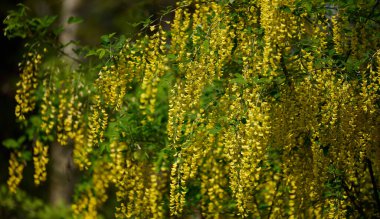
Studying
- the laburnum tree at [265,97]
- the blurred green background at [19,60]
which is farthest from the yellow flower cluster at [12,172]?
the laburnum tree at [265,97]

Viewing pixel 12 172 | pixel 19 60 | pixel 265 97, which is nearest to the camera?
pixel 265 97

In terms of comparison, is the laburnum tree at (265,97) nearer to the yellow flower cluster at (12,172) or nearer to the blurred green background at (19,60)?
the yellow flower cluster at (12,172)

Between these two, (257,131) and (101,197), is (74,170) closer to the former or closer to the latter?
(101,197)

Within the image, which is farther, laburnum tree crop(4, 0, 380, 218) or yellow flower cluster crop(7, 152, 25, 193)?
yellow flower cluster crop(7, 152, 25, 193)

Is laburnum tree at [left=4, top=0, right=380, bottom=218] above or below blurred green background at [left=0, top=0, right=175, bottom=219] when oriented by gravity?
below

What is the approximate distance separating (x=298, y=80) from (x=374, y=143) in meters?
0.68

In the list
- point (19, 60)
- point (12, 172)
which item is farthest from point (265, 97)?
point (19, 60)

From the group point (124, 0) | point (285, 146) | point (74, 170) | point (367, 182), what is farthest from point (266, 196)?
point (124, 0)

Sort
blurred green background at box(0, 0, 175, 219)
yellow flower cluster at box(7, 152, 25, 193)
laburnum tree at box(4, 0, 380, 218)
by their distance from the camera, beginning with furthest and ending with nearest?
blurred green background at box(0, 0, 175, 219)
yellow flower cluster at box(7, 152, 25, 193)
laburnum tree at box(4, 0, 380, 218)

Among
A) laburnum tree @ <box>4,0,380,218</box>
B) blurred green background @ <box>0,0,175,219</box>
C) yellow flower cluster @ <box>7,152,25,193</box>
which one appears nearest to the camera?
laburnum tree @ <box>4,0,380,218</box>

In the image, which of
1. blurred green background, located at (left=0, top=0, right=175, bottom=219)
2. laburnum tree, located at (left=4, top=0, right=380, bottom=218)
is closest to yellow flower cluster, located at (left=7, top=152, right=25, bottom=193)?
blurred green background, located at (left=0, top=0, right=175, bottom=219)

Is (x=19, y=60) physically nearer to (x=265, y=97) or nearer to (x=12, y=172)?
(x=12, y=172)

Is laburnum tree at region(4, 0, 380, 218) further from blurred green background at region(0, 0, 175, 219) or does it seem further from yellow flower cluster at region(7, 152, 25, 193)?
blurred green background at region(0, 0, 175, 219)

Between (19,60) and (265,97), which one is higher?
(19,60)
